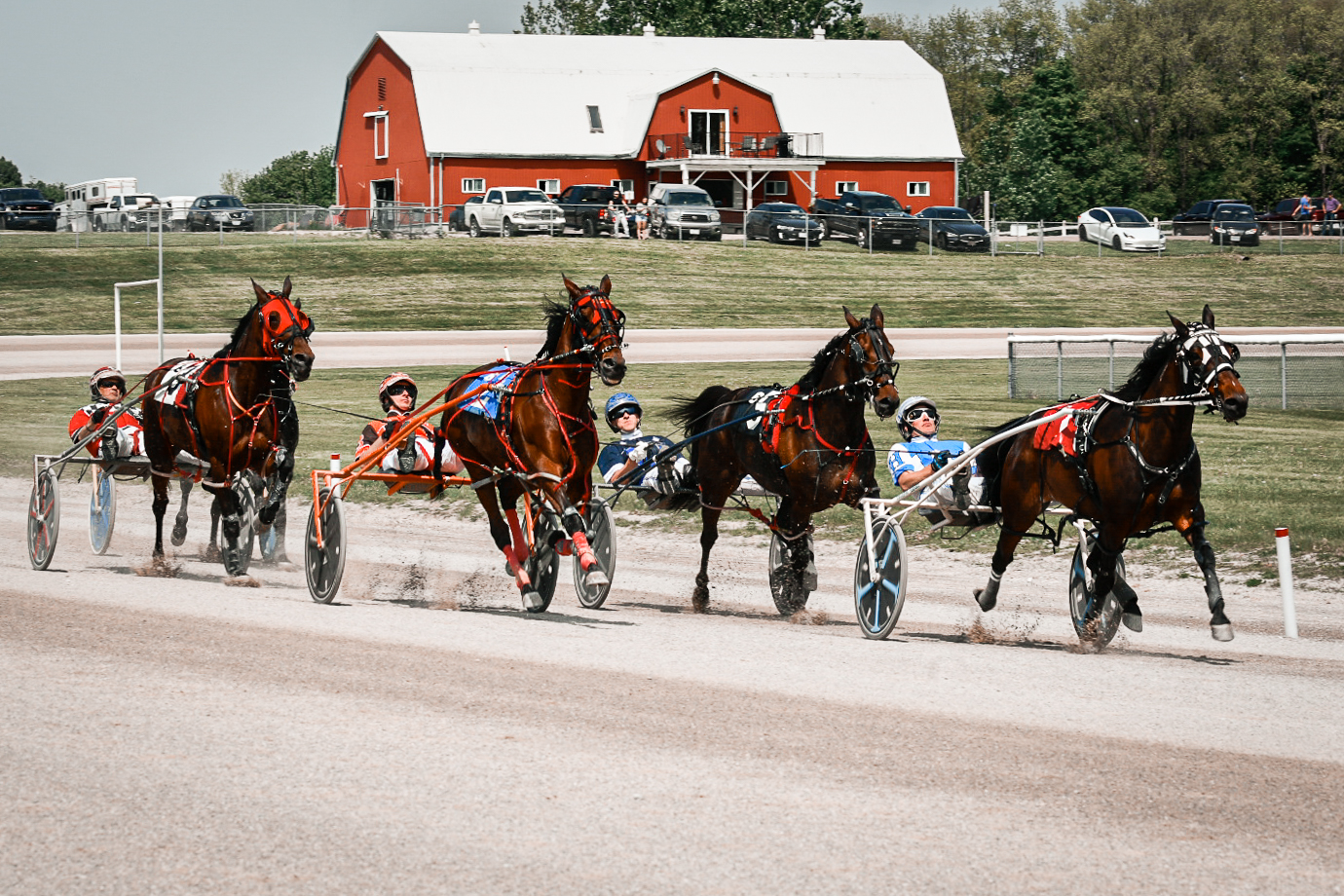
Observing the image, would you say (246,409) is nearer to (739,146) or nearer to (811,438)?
(811,438)

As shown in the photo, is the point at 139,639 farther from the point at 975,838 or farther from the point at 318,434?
the point at 318,434

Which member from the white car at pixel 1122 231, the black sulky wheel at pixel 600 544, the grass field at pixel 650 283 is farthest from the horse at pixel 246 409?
the white car at pixel 1122 231

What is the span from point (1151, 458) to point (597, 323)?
11.7 ft

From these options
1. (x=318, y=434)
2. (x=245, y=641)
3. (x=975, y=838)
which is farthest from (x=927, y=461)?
(x=318, y=434)

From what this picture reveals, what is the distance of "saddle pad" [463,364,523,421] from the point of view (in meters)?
11.0

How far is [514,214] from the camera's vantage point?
4566 cm

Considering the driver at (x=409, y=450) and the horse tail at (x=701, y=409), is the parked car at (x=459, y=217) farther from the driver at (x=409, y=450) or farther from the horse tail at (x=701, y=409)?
the horse tail at (x=701, y=409)

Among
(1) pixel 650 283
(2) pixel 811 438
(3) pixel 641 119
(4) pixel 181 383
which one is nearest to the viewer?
(2) pixel 811 438

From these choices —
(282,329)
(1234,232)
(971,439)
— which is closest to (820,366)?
(282,329)

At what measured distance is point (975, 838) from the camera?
18.8 ft

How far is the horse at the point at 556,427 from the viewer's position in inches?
407

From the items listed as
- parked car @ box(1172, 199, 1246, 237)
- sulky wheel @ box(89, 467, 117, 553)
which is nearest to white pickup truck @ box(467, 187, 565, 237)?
parked car @ box(1172, 199, 1246, 237)

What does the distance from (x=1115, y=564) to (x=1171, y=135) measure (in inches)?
2897

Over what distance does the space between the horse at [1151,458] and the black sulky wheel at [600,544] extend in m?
3.03
